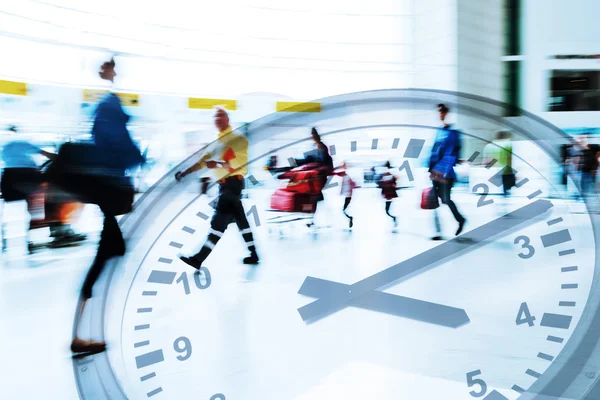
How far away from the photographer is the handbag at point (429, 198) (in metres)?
1.20

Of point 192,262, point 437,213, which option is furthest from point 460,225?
point 192,262

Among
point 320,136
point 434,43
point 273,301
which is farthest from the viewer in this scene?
point 273,301

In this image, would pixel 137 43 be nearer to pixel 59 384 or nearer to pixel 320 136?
pixel 320 136

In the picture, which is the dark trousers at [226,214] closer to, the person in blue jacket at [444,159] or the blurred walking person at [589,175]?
the person in blue jacket at [444,159]

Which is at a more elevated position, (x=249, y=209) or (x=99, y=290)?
(x=249, y=209)

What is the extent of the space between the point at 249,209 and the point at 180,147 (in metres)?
0.21

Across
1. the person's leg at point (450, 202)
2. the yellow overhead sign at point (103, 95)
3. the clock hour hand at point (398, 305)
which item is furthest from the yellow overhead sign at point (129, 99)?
the person's leg at point (450, 202)

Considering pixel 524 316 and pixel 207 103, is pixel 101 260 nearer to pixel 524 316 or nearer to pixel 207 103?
pixel 207 103

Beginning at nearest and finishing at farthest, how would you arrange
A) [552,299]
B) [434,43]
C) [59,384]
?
[434,43], [552,299], [59,384]

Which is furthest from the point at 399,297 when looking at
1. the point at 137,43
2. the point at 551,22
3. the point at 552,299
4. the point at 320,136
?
the point at 551,22

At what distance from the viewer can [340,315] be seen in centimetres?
137

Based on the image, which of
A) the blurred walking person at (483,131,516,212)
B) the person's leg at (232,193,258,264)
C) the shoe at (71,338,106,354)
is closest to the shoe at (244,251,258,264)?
the person's leg at (232,193,258,264)

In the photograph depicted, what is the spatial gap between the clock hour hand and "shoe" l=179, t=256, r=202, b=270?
30 cm

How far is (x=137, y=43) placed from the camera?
1205 mm
